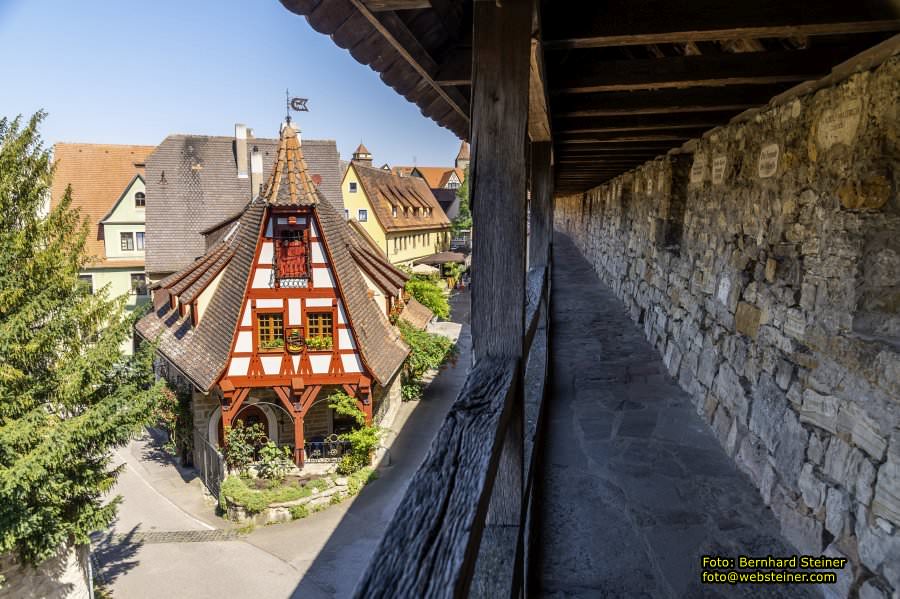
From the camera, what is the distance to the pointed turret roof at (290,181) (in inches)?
439

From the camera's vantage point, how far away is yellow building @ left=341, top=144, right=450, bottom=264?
85.8 ft

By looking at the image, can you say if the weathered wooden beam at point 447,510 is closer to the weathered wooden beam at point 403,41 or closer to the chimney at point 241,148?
the weathered wooden beam at point 403,41

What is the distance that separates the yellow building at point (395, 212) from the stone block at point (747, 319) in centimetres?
1958

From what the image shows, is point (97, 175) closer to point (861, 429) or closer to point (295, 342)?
point (295, 342)

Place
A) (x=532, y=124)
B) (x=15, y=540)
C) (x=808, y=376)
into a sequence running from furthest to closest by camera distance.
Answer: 1. (x=15, y=540)
2. (x=532, y=124)
3. (x=808, y=376)

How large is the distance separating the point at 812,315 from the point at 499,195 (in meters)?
1.78

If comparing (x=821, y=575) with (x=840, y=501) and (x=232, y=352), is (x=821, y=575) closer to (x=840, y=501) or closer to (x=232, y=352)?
(x=840, y=501)

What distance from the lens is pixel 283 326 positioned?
11594 millimetres

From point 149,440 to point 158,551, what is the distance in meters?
5.70

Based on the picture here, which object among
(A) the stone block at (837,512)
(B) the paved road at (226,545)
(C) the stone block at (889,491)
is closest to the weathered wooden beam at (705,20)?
(C) the stone block at (889,491)

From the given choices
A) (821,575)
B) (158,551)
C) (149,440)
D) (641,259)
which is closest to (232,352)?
(158,551)

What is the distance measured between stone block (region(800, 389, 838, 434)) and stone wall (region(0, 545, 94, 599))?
31.9 feet

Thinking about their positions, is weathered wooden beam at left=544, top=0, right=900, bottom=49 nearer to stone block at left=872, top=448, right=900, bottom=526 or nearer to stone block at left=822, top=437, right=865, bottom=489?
stone block at left=872, top=448, right=900, bottom=526

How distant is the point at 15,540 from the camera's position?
7.86 m
